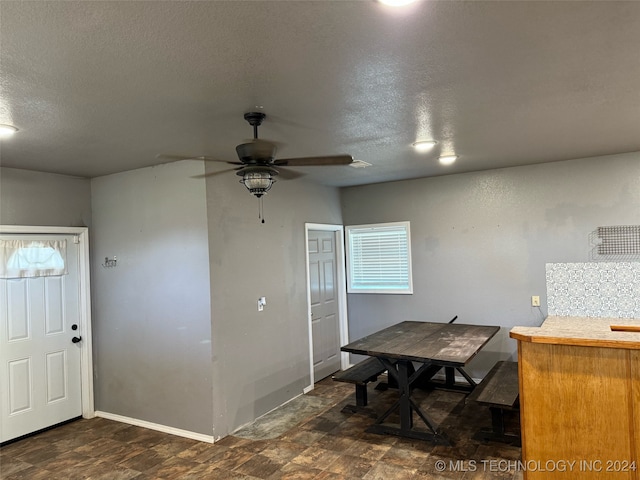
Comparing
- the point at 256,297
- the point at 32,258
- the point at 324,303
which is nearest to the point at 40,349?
the point at 32,258

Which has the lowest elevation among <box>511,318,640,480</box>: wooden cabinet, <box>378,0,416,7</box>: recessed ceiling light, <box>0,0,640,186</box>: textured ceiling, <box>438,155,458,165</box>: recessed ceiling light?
<box>511,318,640,480</box>: wooden cabinet

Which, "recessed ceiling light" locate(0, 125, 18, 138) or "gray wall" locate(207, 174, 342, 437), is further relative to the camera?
"gray wall" locate(207, 174, 342, 437)

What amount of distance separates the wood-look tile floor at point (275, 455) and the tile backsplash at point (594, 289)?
142cm

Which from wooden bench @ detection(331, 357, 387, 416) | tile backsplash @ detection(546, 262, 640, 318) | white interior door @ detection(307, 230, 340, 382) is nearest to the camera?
wooden bench @ detection(331, 357, 387, 416)

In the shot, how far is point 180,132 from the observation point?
277cm

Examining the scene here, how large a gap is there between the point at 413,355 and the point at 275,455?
1.34 m

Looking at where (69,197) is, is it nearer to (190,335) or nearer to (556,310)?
(190,335)

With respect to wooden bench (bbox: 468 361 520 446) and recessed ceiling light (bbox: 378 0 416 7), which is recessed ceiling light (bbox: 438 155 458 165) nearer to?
wooden bench (bbox: 468 361 520 446)

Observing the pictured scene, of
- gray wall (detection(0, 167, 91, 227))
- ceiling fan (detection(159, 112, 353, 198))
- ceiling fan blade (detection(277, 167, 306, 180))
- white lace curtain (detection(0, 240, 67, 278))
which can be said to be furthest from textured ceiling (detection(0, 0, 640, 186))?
white lace curtain (detection(0, 240, 67, 278))

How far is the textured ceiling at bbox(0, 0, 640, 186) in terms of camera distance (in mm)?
1429

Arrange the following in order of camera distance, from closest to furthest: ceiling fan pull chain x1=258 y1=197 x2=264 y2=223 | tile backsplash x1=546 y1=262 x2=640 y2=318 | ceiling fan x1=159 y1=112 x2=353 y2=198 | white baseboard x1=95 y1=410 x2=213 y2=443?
ceiling fan x1=159 y1=112 x2=353 y2=198, white baseboard x1=95 y1=410 x2=213 y2=443, tile backsplash x1=546 y1=262 x2=640 y2=318, ceiling fan pull chain x1=258 y1=197 x2=264 y2=223

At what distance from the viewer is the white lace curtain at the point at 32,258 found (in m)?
3.70

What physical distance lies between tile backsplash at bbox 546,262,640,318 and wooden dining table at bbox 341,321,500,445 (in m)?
0.89

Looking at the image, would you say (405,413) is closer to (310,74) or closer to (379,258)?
(379,258)
